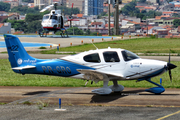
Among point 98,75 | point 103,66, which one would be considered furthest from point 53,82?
point 98,75

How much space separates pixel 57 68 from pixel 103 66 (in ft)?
7.86

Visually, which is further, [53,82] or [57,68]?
[53,82]

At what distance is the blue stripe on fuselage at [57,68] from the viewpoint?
52.2 ft

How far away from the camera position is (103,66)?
15570 millimetres

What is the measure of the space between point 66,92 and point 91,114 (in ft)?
15.1

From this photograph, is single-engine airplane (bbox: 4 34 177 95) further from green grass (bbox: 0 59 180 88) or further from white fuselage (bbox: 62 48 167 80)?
green grass (bbox: 0 59 180 88)

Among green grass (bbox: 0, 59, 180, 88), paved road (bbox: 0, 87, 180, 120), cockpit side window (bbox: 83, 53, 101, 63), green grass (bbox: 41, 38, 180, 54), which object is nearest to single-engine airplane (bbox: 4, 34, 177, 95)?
cockpit side window (bbox: 83, 53, 101, 63)

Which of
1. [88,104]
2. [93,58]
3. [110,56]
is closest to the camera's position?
[88,104]

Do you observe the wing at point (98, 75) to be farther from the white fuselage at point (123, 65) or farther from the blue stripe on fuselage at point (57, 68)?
the blue stripe on fuselage at point (57, 68)

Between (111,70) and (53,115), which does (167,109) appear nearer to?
(111,70)

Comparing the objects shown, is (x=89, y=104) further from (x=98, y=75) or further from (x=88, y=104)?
(x=98, y=75)

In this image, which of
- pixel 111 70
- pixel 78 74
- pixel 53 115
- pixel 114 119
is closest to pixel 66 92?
pixel 78 74

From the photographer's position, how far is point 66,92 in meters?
16.9

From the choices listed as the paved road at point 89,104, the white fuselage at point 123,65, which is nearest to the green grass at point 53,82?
the paved road at point 89,104
